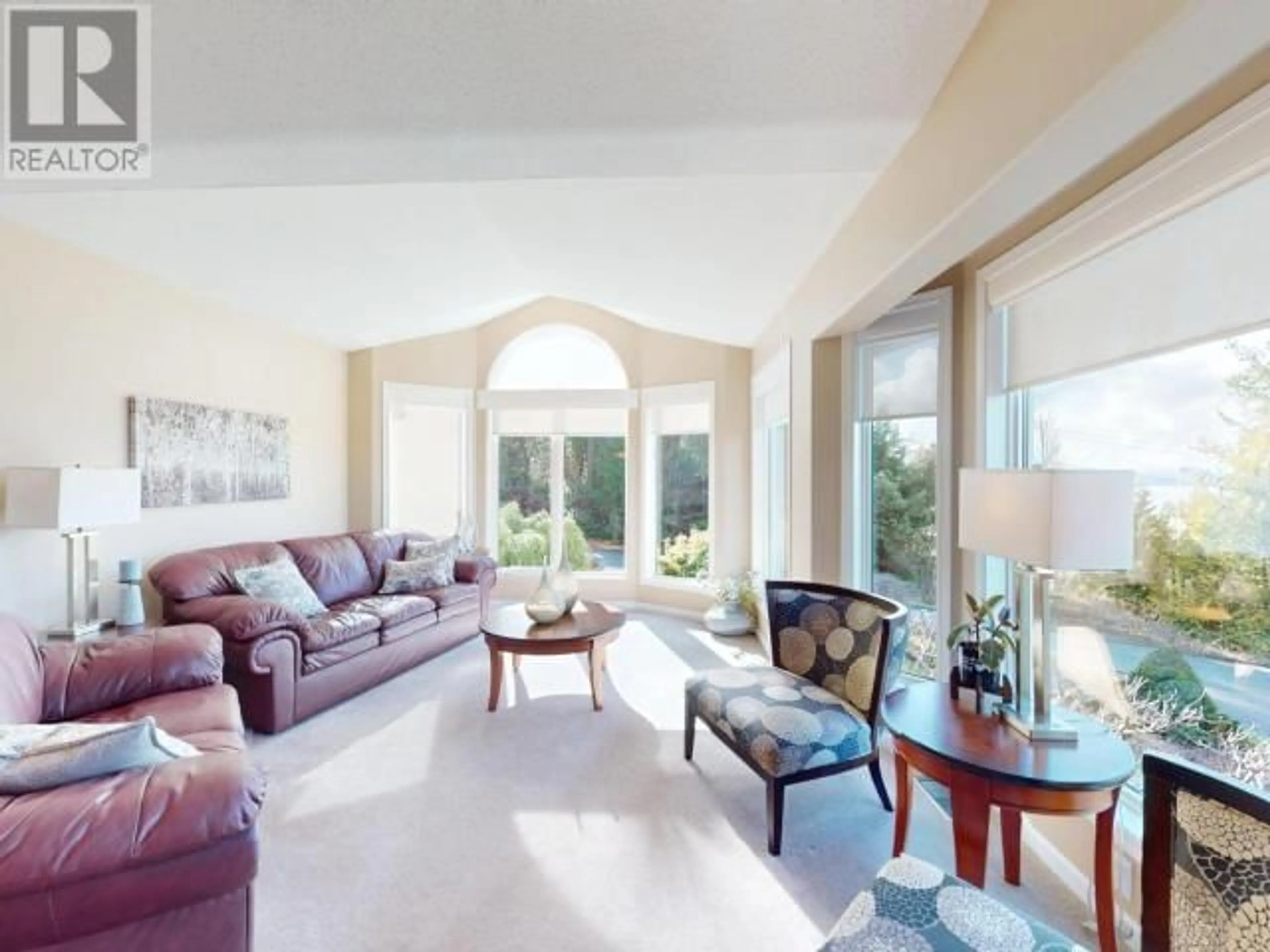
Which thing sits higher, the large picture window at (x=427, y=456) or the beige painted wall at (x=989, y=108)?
the beige painted wall at (x=989, y=108)

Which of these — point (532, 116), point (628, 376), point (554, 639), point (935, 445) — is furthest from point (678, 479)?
point (532, 116)

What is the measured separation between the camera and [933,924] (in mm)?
1217

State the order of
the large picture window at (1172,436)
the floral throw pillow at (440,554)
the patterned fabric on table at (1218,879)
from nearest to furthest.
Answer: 1. the patterned fabric on table at (1218,879)
2. the large picture window at (1172,436)
3. the floral throw pillow at (440,554)

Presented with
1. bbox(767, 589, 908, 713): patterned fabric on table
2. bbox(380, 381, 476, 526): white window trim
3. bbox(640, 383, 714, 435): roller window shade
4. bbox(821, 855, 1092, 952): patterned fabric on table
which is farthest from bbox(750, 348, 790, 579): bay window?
bbox(380, 381, 476, 526): white window trim

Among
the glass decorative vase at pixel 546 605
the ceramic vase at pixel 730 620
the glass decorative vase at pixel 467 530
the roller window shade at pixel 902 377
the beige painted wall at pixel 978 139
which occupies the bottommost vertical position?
the ceramic vase at pixel 730 620

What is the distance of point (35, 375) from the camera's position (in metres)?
3.03

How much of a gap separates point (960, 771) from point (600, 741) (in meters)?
1.90

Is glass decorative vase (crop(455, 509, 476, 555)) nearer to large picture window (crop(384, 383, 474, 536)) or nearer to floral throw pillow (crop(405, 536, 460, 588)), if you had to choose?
large picture window (crop(384, 383, 474, 536))

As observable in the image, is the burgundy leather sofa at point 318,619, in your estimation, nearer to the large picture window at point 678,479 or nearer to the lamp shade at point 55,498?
the lamp shade at point 55,498

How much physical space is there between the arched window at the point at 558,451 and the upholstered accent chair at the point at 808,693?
353cm

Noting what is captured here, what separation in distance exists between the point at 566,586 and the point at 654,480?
8.45ft

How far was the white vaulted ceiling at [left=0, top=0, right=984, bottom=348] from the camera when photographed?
1.55 meters

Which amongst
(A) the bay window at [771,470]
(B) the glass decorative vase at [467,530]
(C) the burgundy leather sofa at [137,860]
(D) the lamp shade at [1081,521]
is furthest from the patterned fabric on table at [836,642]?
(B) the glass decorative vase at [467,530]

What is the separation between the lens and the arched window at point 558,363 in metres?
6.37
